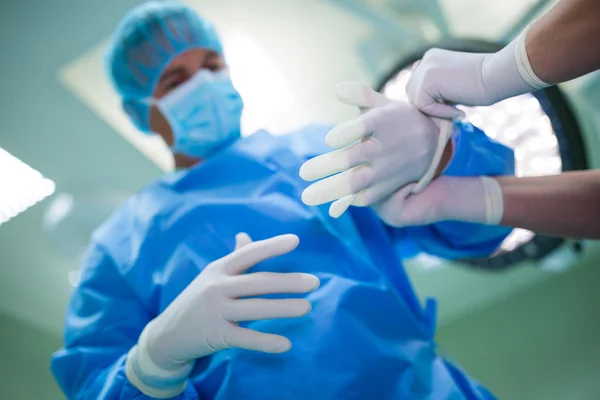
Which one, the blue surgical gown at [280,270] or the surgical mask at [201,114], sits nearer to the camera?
the blue surgical gown at [280,270]

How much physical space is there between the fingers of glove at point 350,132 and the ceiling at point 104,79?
89 centimetres

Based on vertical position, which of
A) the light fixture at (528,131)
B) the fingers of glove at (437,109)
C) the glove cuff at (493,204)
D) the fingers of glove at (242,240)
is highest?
the fingers of glove at (437,109)

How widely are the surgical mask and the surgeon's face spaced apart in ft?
0.17

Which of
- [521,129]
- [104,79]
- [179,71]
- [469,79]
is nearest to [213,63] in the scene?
[179,71]

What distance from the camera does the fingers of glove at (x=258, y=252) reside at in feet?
2.56

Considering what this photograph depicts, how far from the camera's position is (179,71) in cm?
122

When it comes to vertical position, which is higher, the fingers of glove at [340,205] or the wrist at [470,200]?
the fingers of glove at [340,205]

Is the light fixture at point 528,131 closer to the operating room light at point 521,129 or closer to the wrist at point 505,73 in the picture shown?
the operating room light at point 521,129

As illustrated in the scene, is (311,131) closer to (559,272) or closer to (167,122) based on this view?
(167,122)

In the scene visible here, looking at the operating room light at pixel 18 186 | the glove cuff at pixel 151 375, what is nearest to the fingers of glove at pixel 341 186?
the glove cuff at pixel 151 375

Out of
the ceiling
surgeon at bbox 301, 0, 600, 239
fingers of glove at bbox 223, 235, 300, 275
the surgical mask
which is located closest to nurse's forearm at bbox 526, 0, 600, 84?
surgeon at bbox 301, 0, 600, 239

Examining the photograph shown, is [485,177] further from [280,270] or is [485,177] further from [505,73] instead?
[280,270]

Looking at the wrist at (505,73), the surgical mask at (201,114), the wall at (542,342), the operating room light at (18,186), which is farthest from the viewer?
the wall at (542,342)

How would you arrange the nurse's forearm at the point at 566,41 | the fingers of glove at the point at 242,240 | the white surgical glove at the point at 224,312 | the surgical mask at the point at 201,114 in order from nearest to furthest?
the nurse's forearm at the point at 566,41
the white surgical glove at the point at 224,312
the fingers of glove at the point at 242,240
the surgical mask at the point at 201,114
